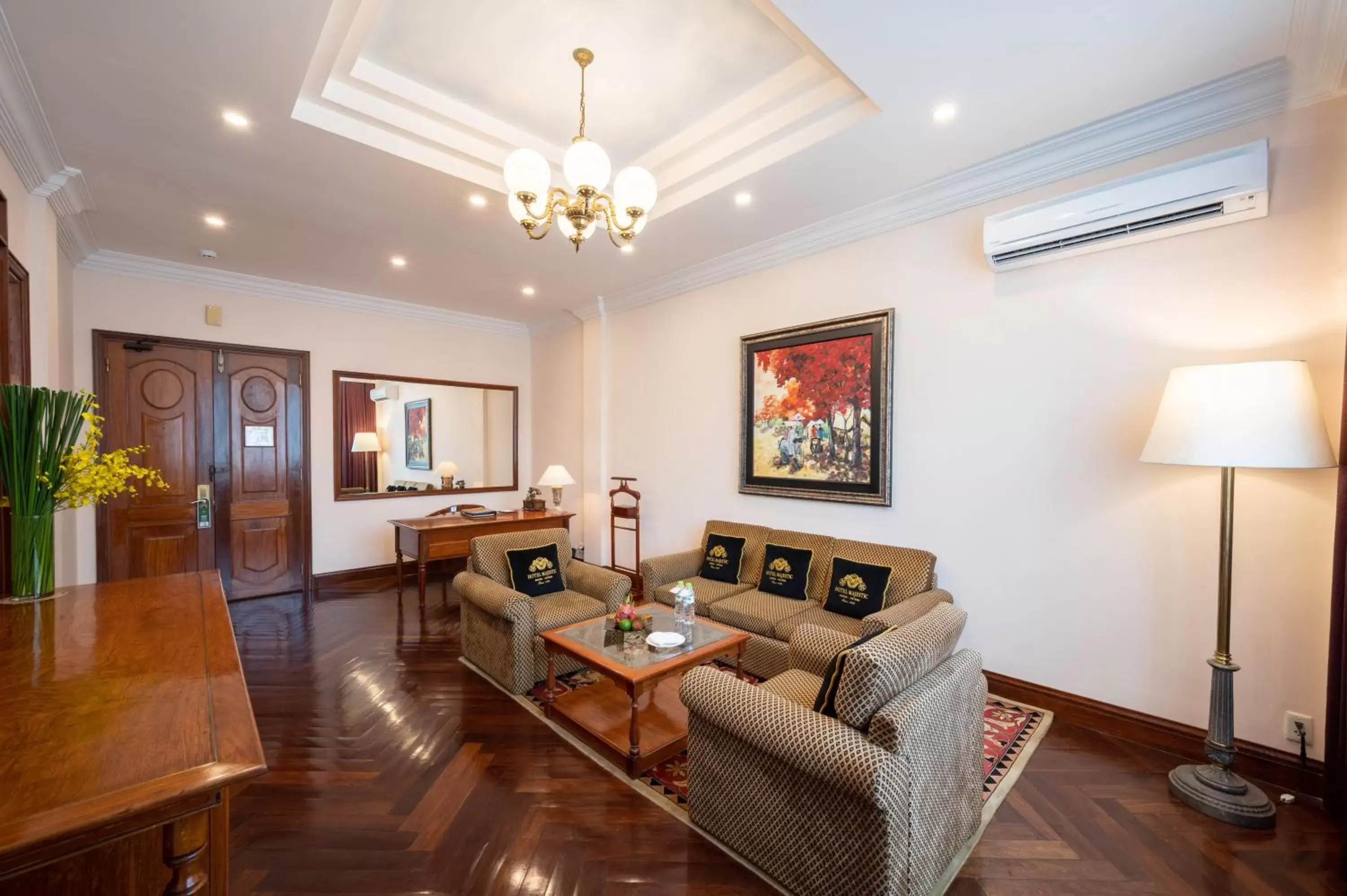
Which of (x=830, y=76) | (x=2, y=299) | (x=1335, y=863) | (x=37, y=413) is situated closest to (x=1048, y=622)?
(x=1335, y=863)

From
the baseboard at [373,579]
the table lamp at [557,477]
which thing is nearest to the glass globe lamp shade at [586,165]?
the table lamp at [557,477]

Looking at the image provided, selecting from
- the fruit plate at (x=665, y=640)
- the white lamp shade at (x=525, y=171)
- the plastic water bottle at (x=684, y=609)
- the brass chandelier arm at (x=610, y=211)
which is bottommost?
the fruit plate at (x=665, y=640)

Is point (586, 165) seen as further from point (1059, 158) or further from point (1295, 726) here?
point (1295, 726)

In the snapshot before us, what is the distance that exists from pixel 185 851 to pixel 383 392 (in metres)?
5.37

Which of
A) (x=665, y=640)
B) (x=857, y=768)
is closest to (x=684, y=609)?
(x=665, y=640)

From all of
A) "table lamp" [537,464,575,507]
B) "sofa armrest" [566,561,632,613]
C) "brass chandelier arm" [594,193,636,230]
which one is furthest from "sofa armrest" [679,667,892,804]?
"table lamp" [537,464,575,507]

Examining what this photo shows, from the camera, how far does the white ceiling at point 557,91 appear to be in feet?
6.63

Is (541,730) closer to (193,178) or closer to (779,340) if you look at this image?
(779,340)

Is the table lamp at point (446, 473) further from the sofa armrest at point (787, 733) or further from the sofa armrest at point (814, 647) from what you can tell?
the sofa armrest at point (787, 733)

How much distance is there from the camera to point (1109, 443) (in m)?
2.70

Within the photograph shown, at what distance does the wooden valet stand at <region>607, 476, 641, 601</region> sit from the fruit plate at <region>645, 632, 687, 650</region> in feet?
7.25

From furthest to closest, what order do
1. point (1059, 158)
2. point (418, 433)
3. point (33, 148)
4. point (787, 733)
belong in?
point (418, 433) < point (1059, 158) < point (33, 148) < point (787, 733)

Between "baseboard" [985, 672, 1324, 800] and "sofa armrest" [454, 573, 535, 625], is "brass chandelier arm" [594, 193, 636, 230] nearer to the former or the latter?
"sofa armrest" [454, 573, 535, 625]

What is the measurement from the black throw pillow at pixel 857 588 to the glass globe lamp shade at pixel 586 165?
2548 mm
